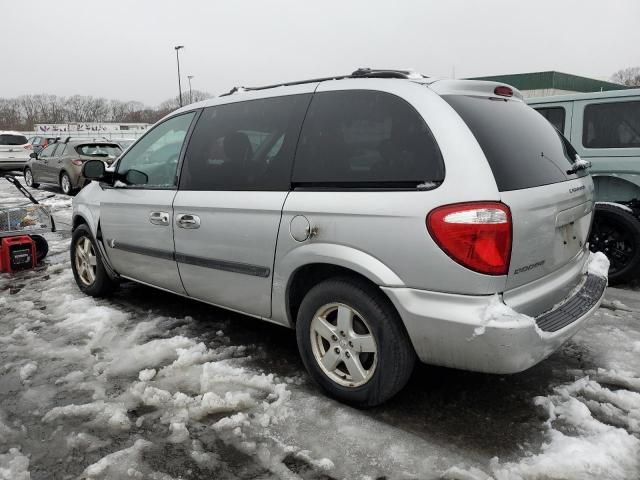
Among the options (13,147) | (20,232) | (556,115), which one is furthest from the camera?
(13,147)

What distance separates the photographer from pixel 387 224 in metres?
2.49

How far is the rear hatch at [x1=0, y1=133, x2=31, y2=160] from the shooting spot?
17234mm

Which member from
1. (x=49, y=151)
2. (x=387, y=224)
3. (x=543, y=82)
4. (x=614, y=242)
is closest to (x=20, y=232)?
(x=387, y=224)

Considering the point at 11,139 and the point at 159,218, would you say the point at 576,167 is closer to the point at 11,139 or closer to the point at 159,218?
the point at 159,218

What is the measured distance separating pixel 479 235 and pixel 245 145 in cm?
170

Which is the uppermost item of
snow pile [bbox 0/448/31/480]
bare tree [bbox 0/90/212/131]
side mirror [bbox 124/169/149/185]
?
bare tree [bbox 0/90/212/131]

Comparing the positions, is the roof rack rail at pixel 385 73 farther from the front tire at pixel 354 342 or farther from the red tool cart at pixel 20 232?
the red tool cart at pixel 20 232

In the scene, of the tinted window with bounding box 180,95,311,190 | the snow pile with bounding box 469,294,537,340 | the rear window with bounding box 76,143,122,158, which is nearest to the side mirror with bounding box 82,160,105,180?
the tinted window with bounding box 180,95,311,190

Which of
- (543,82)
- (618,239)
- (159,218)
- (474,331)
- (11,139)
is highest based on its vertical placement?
(543,82)

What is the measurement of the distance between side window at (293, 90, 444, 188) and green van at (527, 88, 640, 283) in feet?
11.6

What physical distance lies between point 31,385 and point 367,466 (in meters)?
2.21

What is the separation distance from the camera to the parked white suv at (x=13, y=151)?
56.5 feet

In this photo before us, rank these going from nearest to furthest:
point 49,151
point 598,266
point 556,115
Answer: point 598,266
point 556,115
point 49,151

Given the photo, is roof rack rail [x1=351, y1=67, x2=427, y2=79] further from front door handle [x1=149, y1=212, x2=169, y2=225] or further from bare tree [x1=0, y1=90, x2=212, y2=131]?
bare tree [x1=0, y1=90, x2=212, y2=131]
